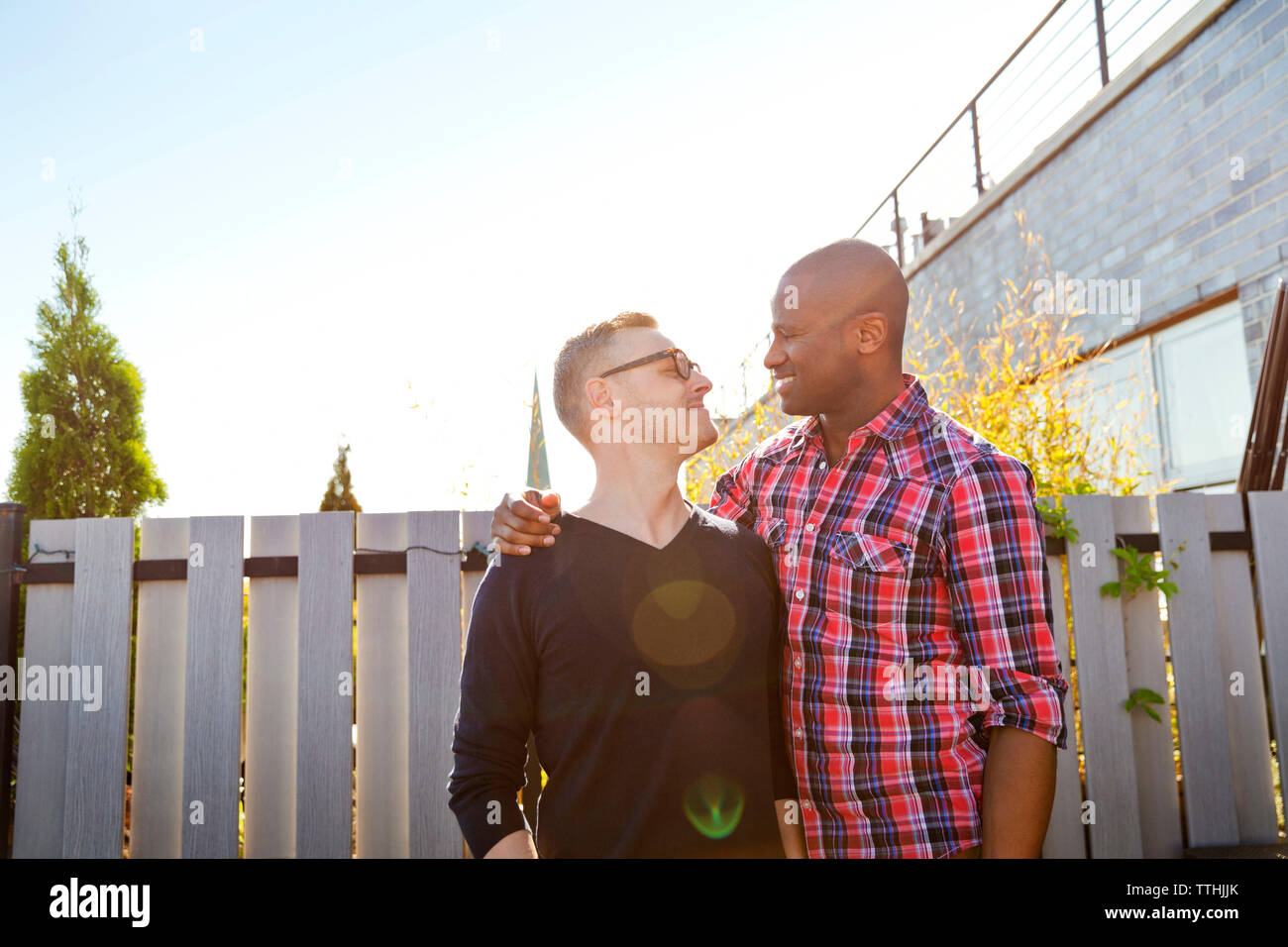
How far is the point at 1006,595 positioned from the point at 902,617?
0.23 m

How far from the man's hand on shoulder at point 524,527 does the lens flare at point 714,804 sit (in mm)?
578

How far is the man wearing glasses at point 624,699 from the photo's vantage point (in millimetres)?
1558

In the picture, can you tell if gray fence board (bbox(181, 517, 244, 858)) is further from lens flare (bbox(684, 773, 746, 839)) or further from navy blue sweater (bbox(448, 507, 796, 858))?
lens flare (bbox(684, 773, 746, 839))

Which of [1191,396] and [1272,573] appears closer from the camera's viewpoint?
[1272,573]

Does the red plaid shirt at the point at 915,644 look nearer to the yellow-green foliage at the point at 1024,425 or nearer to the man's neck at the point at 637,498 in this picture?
the man's neck at the point at 637,498

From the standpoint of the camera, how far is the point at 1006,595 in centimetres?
170

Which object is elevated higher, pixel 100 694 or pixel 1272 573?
pixel 1272 573

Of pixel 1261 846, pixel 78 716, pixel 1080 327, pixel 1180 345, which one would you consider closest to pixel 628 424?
pixel 78 716

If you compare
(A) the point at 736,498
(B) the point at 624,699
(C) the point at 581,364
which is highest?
(C) the point at 581,364

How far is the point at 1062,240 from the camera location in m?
7.69

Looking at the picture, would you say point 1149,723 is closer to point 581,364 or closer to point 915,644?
point 915,644

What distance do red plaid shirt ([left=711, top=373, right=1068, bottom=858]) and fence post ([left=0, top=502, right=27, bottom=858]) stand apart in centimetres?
307

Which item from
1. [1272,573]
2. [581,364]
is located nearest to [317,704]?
[581,364]

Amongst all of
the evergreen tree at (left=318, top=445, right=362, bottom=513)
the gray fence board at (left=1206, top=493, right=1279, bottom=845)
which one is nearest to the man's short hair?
the gray fence board at (left=1206, top=493, right=1279, bottom=845)
